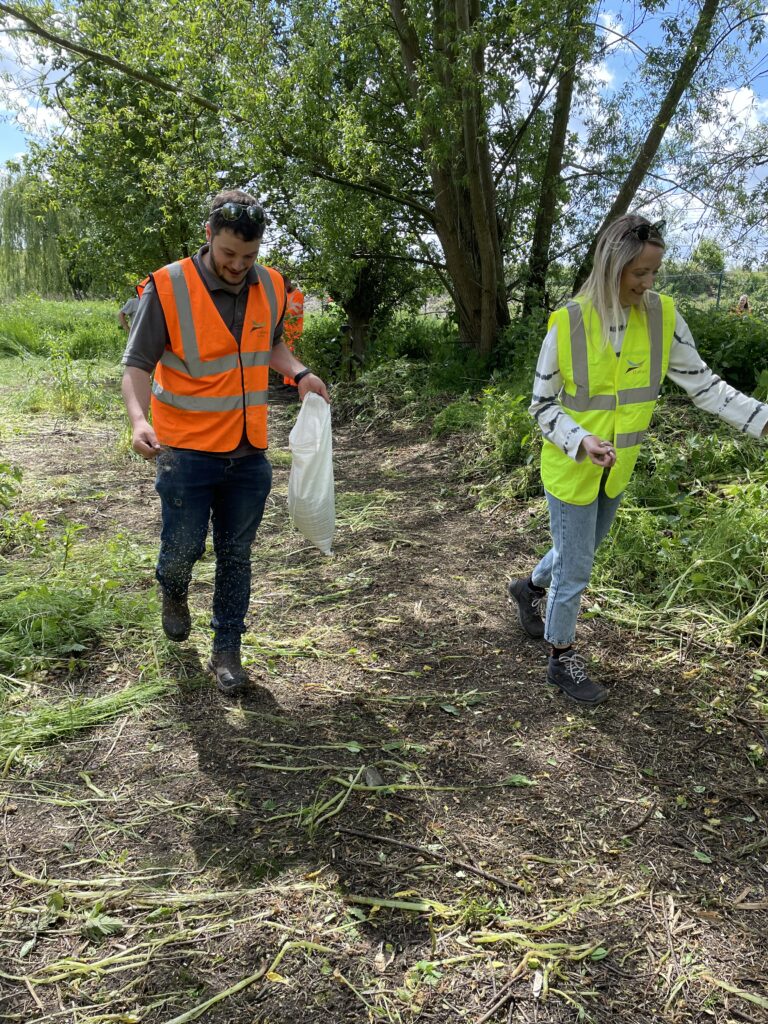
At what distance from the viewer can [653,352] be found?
9.44 ft

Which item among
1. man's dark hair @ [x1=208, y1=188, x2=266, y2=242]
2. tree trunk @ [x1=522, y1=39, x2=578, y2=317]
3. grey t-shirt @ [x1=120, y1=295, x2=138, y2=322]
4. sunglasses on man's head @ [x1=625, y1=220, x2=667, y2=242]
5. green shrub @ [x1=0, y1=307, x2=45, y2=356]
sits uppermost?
tree trunk @ [x1=522, y1=39, x2=578, y2=317]

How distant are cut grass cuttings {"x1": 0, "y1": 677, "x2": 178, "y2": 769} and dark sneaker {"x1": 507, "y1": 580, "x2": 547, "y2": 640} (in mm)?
1706

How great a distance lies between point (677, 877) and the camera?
2330 mm

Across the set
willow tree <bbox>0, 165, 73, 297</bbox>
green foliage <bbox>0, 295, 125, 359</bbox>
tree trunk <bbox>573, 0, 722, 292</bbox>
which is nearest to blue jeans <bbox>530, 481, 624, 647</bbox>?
tree trunk <bbox>573, 0, 722, 292</bbox>

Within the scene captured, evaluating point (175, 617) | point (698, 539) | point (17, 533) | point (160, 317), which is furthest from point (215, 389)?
point (698, 539)

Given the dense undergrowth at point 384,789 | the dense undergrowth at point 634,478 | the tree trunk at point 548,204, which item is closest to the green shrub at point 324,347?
the dense undergrowth at point 634,478

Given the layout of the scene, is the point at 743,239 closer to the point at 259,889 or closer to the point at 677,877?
the point at 677,877

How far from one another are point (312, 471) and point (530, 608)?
1341 mm

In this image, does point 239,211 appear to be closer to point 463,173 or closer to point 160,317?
point 160,317

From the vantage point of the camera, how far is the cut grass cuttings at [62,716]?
2.88m

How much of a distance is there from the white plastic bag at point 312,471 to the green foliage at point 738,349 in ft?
13.4

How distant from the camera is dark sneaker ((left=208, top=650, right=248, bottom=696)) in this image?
3.22 metres

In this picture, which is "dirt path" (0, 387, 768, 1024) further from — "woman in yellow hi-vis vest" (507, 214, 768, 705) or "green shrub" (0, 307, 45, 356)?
"green shrub" (0, 307, 45, 356)

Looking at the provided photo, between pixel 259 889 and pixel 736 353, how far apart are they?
560 centimetres
